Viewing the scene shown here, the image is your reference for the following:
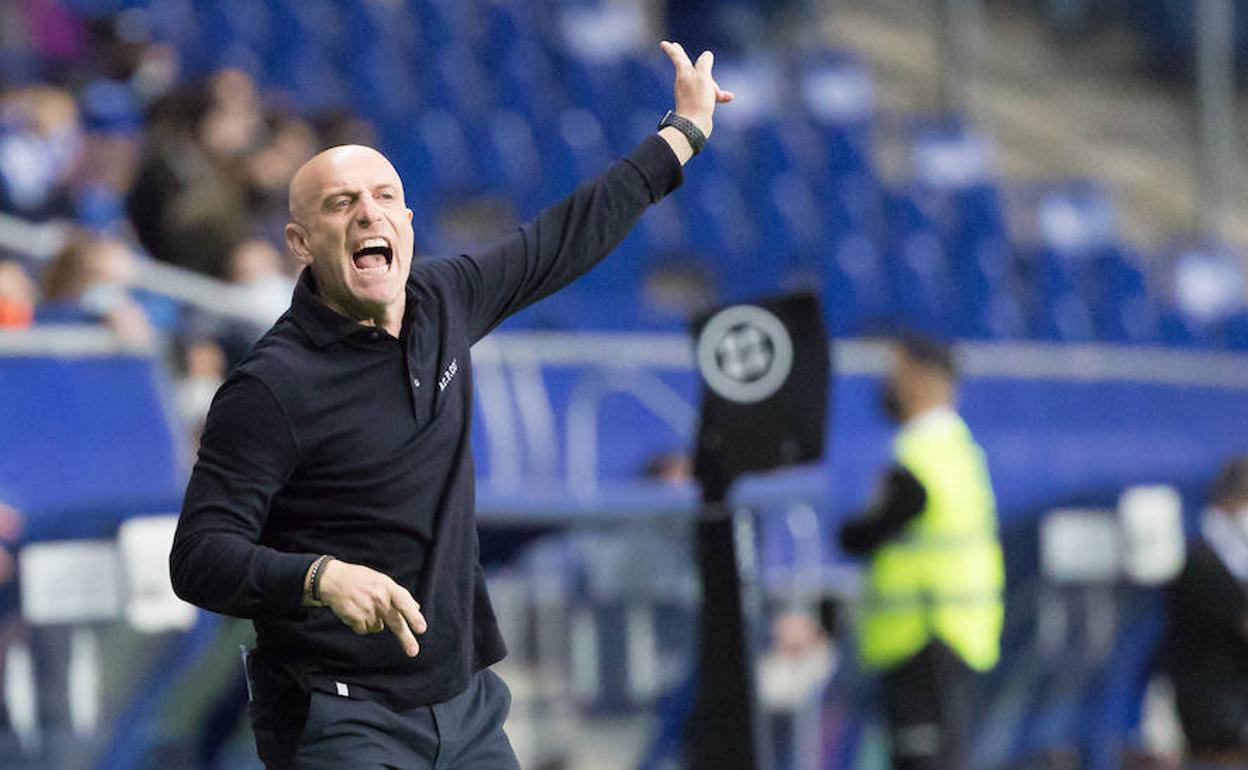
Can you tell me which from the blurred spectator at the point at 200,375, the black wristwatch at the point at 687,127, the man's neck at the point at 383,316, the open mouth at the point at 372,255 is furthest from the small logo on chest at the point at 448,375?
the blurred spectator at the point at 200,375

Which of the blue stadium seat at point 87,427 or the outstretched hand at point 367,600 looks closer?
the outstretched hand at point 367,600

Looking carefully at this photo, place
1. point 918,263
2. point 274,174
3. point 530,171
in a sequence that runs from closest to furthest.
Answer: point 274,174 → point 530,171 → point 918,263

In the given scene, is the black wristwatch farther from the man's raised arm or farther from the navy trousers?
the navy trousers

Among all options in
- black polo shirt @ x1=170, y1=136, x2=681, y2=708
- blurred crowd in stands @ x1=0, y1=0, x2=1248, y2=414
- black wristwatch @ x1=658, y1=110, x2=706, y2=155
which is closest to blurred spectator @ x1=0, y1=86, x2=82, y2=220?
blurred crowd in stands @ x1=0, y1=0, x2=1248, y2=414

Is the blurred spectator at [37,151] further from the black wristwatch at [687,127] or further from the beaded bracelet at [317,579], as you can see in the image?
the beaded bracelet at [317,579]

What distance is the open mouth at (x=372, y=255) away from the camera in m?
4.02

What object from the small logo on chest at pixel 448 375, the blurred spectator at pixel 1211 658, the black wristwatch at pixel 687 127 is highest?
the black wristwatch at pixel 687 127

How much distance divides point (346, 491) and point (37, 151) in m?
6.11

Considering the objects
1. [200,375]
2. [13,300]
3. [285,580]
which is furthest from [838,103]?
[285,580]

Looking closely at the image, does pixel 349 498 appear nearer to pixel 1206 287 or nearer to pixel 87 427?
pixel 87 427

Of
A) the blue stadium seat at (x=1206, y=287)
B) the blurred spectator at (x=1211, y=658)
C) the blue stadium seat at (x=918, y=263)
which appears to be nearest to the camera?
the blurred spectator at (x=1211, y=658)

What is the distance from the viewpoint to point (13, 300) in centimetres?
784

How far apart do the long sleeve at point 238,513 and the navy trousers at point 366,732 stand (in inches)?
8.5

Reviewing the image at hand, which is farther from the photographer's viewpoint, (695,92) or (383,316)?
(695,92)
